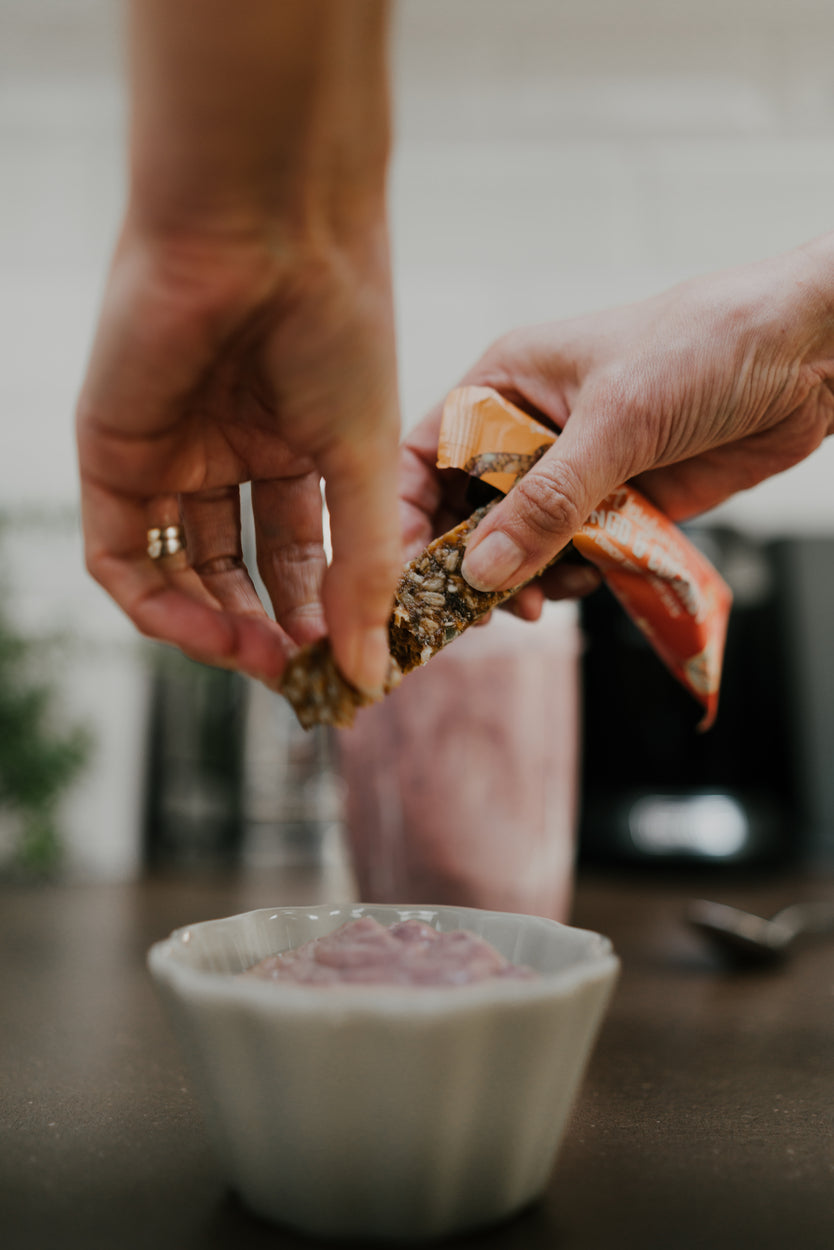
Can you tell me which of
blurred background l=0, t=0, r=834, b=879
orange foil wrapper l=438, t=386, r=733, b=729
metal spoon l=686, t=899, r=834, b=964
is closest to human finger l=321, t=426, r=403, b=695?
orange foil wrapper l=438, t=386, r=733, b=729

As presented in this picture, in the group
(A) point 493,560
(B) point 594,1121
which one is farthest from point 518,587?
(B) point 594,1121

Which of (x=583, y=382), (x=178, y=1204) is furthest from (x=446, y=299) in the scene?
(x=178, y=1204)

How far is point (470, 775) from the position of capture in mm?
827

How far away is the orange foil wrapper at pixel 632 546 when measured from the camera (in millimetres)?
556

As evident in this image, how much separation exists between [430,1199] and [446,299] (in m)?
1.59

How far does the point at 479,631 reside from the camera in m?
0.82

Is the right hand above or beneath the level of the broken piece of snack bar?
above

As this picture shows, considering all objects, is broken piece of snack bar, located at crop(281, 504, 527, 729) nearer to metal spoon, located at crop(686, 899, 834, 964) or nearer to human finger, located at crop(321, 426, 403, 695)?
human finger, located at crop(321, 426, 403, 695)

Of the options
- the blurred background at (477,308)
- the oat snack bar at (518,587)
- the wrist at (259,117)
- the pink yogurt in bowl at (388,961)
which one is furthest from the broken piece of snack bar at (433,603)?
the blurred background at (477,308)

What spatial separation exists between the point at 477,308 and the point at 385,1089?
1.58m

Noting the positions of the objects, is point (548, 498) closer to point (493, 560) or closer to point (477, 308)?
point (493, 560)

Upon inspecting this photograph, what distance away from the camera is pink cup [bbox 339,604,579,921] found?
2.71 ft

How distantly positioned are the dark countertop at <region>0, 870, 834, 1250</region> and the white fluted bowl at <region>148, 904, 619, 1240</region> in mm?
18

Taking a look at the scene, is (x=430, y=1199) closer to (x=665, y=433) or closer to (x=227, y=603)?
(x=227, y=603)
